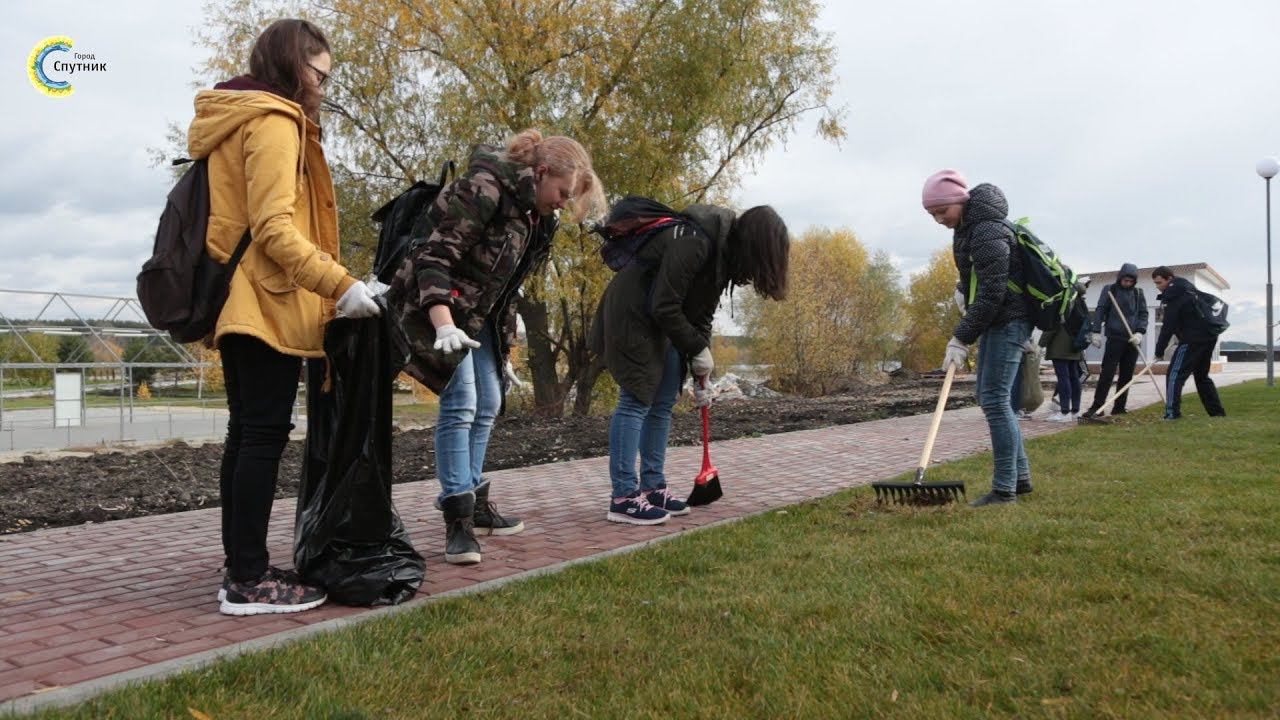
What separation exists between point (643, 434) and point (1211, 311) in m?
8.40

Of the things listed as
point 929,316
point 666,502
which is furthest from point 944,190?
point 929,316

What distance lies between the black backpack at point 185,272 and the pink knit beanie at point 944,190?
3422 mm

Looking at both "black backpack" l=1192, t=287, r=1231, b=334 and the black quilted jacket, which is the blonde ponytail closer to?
the black quilted jacket

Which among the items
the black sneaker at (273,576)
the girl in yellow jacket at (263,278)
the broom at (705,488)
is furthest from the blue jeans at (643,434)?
the girl in yellow jacket at (263,278)

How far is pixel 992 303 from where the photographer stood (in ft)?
15.5

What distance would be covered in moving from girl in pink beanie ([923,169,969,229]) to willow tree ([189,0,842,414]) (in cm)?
727

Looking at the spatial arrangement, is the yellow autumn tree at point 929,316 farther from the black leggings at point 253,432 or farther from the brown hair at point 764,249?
the black leggings at point 253,432

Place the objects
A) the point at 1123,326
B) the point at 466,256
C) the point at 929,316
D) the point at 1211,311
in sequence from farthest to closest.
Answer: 1. the point at 929,316
2. the point at 1123,326
3. the point at 1211,311
4. the point at 466,256

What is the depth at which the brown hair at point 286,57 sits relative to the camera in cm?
304

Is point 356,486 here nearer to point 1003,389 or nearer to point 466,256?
point 466,256

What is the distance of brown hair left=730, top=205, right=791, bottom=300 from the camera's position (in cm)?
444

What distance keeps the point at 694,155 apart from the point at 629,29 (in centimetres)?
191

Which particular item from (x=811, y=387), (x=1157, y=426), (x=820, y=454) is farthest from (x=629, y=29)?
(x=811, y=387)

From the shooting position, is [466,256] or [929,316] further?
[929,316]
